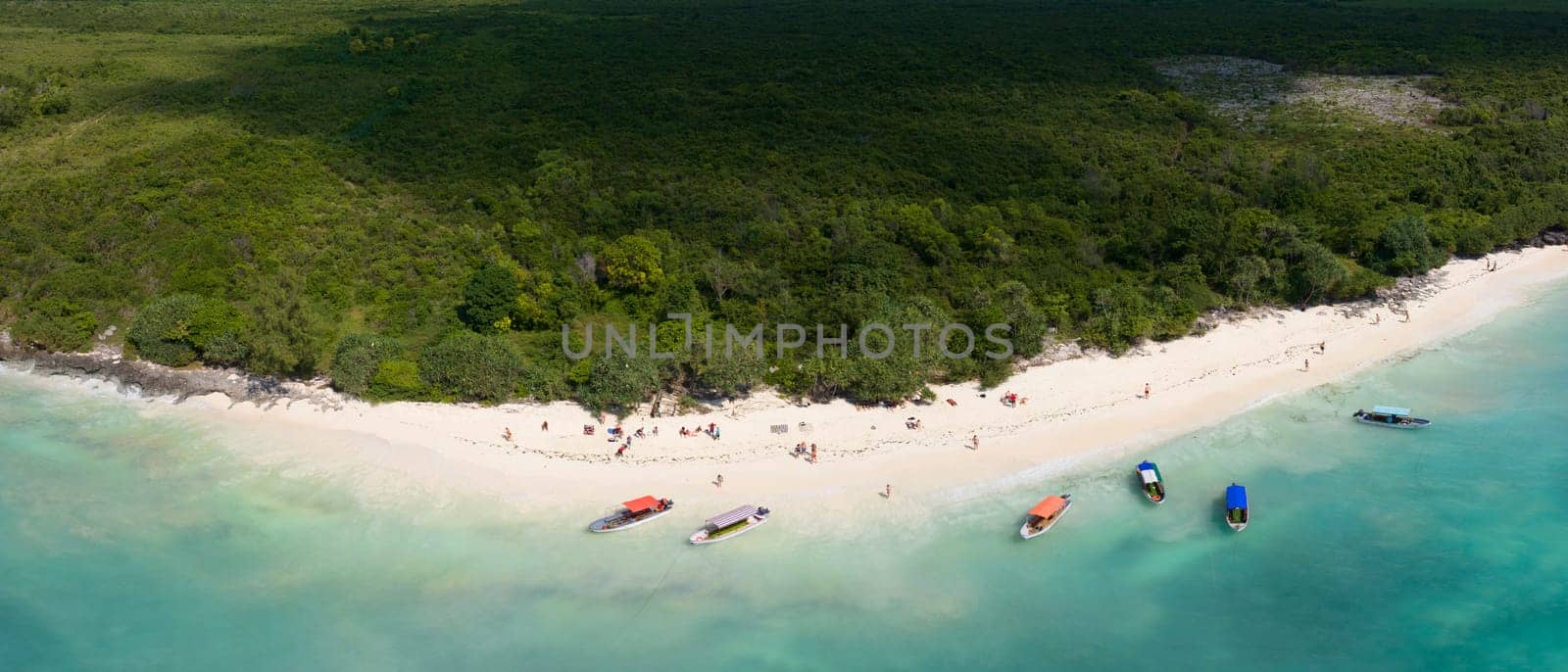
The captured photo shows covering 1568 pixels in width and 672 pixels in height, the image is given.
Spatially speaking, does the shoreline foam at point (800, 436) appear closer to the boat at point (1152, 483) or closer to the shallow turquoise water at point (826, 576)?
the shallow turquoise water at point (826, 576)

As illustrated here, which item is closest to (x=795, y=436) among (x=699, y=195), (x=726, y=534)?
(x=726, y=534)

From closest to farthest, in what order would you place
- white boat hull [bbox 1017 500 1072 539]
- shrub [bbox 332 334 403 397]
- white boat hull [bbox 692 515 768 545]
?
white boat hull [bbox 692 515 768 545], white boat hull [bbox 1017 500 1072 539], shrub [bbox 332 334 403 397]

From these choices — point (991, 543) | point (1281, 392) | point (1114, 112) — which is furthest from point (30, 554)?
point (1114, 112)

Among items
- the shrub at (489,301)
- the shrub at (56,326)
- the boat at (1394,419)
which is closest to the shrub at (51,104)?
the shrub at (56,326)

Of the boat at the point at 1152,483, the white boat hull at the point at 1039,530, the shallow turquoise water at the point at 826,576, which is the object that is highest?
the boat at the point at 1152,483

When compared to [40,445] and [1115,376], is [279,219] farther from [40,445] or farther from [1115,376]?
[1115,376]

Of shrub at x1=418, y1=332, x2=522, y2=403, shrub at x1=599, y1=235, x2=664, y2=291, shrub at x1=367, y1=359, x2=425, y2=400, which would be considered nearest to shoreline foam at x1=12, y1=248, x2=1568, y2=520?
shrub at x1=367, y1=359, x2=425, y2=400

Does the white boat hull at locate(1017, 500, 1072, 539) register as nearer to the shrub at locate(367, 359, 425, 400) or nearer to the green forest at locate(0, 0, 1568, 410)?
the green forest at locate(0, 0, 1568, 410)
